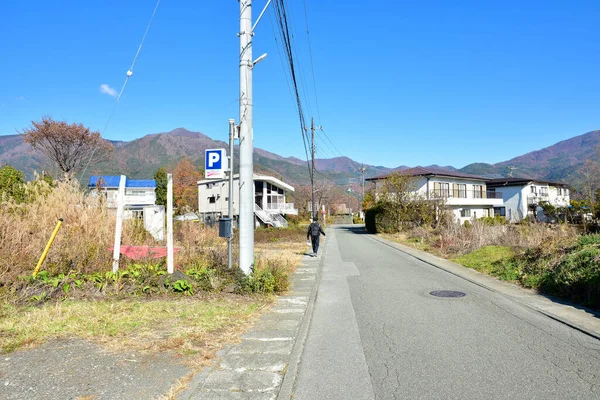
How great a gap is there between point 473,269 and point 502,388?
9407 mm

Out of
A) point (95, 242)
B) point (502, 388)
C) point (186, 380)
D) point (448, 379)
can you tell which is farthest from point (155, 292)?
point (502, 388)

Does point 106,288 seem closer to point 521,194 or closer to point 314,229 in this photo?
point 314,229

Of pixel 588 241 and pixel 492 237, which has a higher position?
pixel 588 241

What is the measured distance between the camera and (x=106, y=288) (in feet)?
23.5

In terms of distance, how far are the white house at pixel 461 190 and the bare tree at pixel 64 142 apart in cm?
2817

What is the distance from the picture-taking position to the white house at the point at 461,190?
45.7 m

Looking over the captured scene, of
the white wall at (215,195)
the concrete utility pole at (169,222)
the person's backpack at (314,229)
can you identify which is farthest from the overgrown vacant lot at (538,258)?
the white wall at (215,195)

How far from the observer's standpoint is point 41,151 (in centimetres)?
3644

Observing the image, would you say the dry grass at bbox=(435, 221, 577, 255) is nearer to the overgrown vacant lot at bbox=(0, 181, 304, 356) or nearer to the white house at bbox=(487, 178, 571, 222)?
the overgrown vacant lot at bbox=(0, 181, 304, 356)

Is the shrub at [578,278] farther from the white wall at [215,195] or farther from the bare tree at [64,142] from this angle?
the white wall at [215,195]

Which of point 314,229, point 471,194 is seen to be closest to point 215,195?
point 471,194

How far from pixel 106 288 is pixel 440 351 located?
5.46m

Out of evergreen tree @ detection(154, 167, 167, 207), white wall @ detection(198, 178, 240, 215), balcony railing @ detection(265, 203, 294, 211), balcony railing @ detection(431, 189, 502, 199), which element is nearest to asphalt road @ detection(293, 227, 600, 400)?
balcony railing @ detection(431, 189, 502, 199)

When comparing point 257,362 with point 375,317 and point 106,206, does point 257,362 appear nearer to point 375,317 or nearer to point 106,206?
point 375,317
